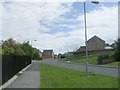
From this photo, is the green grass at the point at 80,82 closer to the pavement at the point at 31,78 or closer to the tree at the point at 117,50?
the pavement at the point at 31,78

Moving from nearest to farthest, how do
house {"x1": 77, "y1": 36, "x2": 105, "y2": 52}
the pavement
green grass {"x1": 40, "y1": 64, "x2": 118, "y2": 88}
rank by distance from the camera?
green grass {"x1": 40, "y1": 64, "x2": 118, "y2": 88}, the pavement, house {"x1": 77, "y1": 36, "x2": 105, "y2": 52}

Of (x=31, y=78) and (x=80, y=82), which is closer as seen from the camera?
(x=80, y=82)

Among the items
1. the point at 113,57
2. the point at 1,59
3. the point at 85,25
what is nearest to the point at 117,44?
the point at 113,57

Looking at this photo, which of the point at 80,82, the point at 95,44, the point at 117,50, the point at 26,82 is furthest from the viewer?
the point at 95,44

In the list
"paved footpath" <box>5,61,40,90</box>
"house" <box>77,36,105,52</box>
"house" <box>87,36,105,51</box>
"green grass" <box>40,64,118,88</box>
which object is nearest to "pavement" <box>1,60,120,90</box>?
"paved footpath" <box>5,61,40,90</box>

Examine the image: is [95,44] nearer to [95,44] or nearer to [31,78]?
[95,44]

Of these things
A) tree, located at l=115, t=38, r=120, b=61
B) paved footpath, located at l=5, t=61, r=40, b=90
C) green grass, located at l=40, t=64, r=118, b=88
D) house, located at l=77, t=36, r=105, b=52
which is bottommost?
paved footpath, located at l=5, t=61, r=40, b=90

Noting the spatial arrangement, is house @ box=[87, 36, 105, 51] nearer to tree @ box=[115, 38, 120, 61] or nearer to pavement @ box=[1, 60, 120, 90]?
tree @ box=[115, 38, 120, 61]

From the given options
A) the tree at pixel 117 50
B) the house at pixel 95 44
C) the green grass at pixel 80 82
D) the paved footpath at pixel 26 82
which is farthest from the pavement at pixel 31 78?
the house at pixel 95 44

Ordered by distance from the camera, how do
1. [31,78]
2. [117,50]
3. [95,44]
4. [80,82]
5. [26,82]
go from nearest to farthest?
[80,82] < [26,82] < [31,78] < [117,50] < [95,44]

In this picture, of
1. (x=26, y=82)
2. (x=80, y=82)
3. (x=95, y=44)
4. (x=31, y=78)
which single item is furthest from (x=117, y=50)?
(x=95, y=44)

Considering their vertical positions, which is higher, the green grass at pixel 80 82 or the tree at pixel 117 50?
the tree at pixel 117 50

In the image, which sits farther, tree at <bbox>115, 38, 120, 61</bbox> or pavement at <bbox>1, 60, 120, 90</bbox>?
tree at <bbox>115, 38, 120, 61</bbox>

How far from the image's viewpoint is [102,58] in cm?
7656
